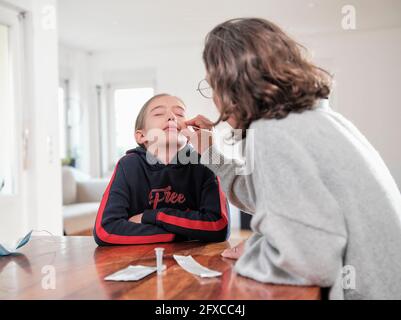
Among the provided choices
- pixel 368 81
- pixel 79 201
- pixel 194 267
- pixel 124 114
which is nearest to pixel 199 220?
pixel 194 267

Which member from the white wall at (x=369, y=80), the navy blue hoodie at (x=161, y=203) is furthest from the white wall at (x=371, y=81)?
the navy blue hoodie at (x=161, y=203)

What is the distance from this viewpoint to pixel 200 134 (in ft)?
3.37

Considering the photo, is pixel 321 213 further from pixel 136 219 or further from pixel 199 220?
pixel 136 219

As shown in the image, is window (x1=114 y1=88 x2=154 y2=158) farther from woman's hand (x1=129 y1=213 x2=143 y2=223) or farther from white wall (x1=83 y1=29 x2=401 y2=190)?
woman's hand (x1=129 y1=213 x2=143 y2=223)

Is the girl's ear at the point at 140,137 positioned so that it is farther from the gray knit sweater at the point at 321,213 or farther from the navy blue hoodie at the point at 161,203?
the gray knit sweater at the point at 321,213

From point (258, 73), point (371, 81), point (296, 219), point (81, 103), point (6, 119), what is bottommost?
point (296, 219)

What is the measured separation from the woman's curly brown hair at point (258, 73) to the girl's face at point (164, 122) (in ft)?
1.45

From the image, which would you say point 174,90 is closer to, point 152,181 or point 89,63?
point 89,63

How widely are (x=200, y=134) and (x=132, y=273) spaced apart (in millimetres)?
385

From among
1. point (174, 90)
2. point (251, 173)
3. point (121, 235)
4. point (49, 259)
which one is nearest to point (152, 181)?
point (121, 235)

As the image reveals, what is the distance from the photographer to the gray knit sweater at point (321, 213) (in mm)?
676
